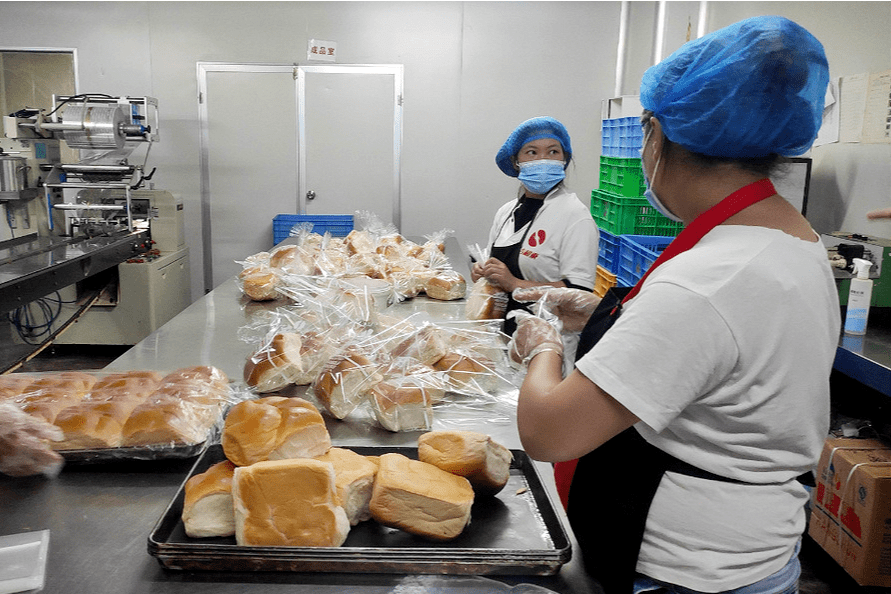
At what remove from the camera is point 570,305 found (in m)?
1.58

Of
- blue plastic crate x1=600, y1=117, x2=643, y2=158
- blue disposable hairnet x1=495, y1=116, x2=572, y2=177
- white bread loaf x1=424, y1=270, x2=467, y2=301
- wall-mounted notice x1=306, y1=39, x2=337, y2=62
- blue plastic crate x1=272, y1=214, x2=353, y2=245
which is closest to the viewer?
blue disposable hairnet x1=495, y1=116, x2=572, y2=177

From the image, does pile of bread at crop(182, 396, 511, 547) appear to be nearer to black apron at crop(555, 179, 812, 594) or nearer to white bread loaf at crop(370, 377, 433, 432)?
black apron at crop(555, 179, 812, 594)

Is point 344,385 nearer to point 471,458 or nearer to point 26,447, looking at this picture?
point 471,458

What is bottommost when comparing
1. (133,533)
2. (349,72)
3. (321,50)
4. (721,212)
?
(133,533)

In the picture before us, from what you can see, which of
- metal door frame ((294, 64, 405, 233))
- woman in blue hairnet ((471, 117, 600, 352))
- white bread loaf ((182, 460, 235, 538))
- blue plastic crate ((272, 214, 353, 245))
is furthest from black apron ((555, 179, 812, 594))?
metal door frame ((294, 64, 405, 233))

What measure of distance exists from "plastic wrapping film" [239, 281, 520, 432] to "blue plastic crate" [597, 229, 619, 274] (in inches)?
100

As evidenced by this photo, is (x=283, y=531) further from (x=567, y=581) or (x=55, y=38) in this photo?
(x=55, y=38)

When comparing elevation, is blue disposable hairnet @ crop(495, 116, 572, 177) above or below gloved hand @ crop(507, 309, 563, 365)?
above

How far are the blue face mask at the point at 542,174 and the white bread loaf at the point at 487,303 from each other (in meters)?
0.50

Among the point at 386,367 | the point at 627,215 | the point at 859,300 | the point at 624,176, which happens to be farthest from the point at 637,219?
the point at 386,367

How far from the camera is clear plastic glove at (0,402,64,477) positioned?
1.20m

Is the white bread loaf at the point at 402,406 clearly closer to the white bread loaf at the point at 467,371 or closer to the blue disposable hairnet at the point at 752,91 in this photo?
the white bread loaf at the point at 467,371

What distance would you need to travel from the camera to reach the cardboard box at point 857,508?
2.36 m

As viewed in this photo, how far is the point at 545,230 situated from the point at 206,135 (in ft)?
13.7
